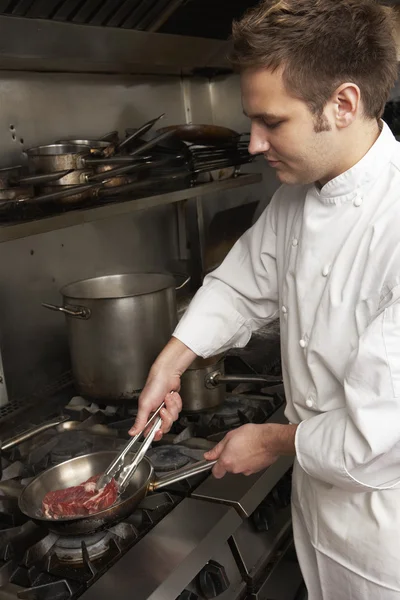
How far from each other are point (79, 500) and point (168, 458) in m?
0.23

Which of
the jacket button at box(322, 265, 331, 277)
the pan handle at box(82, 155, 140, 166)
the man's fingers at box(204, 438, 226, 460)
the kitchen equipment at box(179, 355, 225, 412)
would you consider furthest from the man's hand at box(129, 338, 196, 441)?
the pan handle at box(82, 155, 140, 166)

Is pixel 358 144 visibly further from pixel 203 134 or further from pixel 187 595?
pixel 203 134

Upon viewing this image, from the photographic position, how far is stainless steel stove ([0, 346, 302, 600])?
3.13 ft

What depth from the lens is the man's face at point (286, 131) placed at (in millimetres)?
934

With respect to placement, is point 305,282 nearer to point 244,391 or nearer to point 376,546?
point 376,546

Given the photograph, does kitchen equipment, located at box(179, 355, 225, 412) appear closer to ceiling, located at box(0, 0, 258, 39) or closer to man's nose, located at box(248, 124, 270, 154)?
man's nose, located at box(248, 124, 270, 154)

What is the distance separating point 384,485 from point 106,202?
0.84 metres

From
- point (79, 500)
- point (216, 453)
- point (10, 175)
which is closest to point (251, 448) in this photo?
point (216, 453)

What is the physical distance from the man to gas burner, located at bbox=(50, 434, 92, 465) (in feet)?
0.80

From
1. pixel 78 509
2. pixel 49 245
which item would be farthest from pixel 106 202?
pixel 78 509

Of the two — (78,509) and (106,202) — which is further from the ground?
(106,202)

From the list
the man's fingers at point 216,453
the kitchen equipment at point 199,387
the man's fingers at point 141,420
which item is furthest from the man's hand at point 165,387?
the kitchen equipment at point 199,387

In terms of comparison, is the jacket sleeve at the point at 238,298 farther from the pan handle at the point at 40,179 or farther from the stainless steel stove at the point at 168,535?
the pan handle at the point at 40,179

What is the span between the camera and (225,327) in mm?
1268
